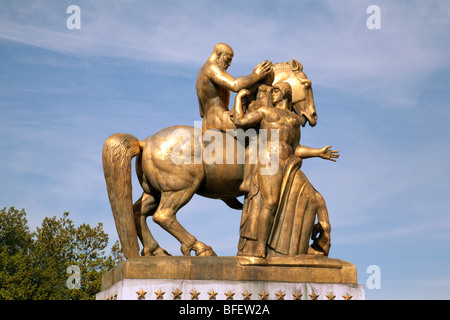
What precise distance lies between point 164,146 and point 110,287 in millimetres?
2182

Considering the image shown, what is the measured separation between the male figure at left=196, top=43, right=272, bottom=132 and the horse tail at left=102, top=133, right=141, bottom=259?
1.38m

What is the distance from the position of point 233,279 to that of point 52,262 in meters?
17.7

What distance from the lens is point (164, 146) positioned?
8.78 meters

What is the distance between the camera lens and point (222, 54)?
943 cm

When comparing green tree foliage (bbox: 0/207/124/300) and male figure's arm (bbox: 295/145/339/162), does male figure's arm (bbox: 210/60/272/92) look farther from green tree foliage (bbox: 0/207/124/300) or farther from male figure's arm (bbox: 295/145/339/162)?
green tree foliage (bbox: 0/207/124/300)

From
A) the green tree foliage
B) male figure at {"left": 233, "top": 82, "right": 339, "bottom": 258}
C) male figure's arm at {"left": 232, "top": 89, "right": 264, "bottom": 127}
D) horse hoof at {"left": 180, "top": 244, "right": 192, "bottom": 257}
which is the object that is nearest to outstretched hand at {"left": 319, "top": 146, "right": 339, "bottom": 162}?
male figure at {"left": 233, "top": 82, "right": 339, "bottom": 258}

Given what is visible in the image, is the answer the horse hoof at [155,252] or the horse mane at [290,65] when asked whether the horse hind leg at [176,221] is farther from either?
the horse mane at [290,65]

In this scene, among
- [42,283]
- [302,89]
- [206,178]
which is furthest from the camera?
[42,283]

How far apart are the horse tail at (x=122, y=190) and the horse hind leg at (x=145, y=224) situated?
24 cm

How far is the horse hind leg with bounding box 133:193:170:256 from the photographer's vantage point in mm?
8922

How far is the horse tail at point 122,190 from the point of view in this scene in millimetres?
8727

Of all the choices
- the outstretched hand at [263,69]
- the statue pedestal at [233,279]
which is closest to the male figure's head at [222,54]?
the outstretched hand at [263,69]
